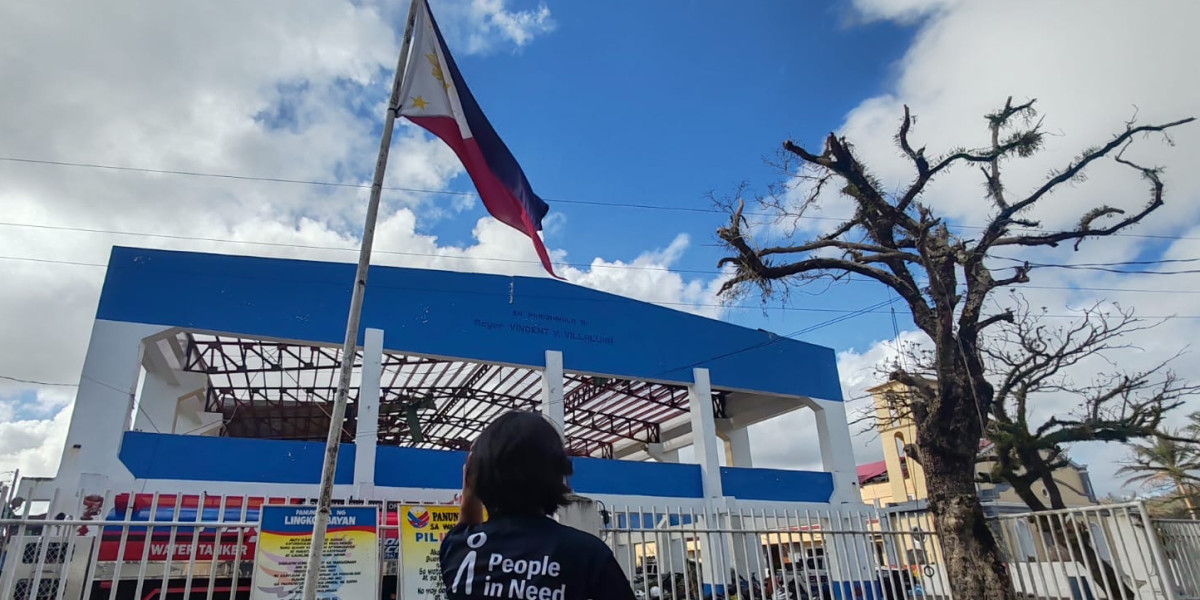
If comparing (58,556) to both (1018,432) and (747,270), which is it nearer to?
(747,270)

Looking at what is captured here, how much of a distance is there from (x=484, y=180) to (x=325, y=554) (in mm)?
2954

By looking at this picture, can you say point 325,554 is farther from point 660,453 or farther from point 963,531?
point 660,453

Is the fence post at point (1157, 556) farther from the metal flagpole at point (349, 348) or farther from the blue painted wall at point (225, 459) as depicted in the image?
the blue painted wall at point (225, 459)

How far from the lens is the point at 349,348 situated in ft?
13.9

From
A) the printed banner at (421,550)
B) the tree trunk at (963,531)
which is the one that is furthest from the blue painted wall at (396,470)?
the printed banner at (421,550)

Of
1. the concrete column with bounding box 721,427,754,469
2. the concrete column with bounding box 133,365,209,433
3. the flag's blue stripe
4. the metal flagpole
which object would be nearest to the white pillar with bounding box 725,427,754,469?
the concrete column with bounding box 721,427,754,469

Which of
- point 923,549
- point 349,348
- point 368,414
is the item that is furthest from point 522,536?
point 368,414

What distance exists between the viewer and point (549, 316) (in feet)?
47.1

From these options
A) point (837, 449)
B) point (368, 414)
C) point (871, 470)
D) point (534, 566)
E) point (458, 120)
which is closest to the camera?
point (534, 566)

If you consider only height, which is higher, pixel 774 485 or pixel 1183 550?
pixel 774 485

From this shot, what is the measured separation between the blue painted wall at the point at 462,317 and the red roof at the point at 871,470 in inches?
687

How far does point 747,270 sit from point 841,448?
10.9 metres

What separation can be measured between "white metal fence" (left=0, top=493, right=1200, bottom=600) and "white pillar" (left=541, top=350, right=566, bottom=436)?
6346 millimetres

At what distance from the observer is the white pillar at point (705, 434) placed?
1495 centimetres
